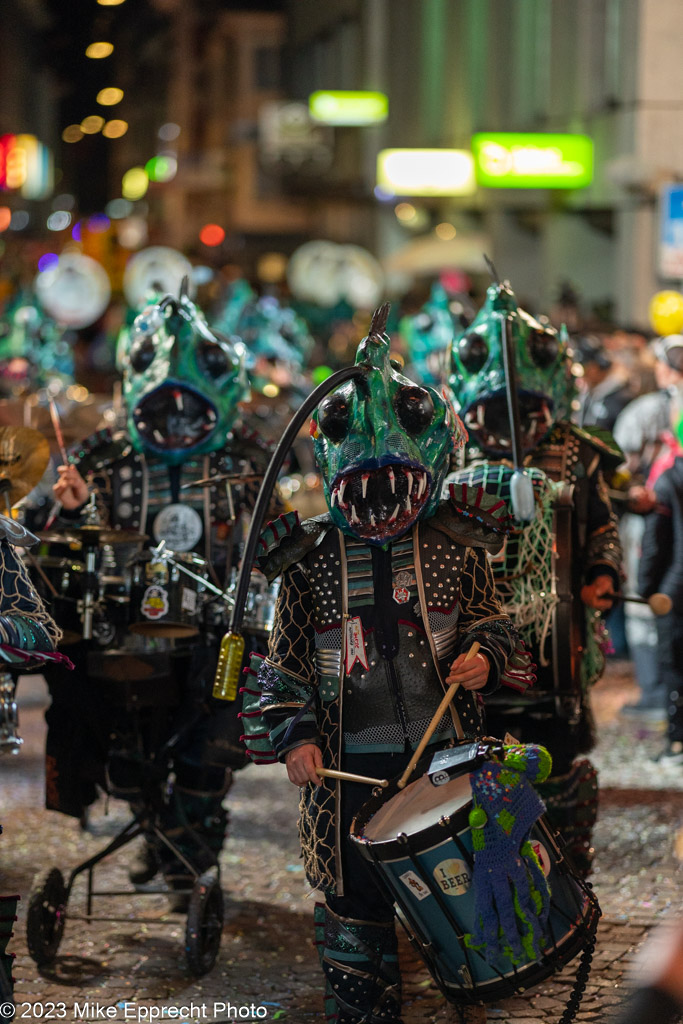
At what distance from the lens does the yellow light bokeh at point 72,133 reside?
61.9m

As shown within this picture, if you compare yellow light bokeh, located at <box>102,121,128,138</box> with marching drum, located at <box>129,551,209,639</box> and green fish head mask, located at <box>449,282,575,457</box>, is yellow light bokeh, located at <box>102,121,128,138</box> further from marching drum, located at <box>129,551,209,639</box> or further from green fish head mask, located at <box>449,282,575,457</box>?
marching drum, located at <box>129,551,209,639</box>

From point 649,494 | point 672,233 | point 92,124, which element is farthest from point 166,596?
point 92,124

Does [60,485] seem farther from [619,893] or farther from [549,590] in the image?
[619,893]

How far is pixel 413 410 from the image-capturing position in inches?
193

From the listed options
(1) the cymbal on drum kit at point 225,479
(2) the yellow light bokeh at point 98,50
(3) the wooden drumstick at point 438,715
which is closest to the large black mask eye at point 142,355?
(1) the cymbal on drum kit at point 225,479

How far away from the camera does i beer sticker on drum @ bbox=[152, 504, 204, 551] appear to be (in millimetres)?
6586

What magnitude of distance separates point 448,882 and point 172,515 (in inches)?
105

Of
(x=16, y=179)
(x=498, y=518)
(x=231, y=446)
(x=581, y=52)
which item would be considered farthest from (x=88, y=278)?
(x=16, y=179)

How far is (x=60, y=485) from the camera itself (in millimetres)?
6430

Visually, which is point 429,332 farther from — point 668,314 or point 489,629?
point 489,629

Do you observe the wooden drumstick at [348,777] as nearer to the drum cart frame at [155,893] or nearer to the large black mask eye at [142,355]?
the drum cart frame at [155,893]

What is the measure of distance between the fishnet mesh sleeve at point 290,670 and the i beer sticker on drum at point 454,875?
60 cm

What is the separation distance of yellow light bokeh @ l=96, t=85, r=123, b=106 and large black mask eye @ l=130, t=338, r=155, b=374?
5269 centimetres

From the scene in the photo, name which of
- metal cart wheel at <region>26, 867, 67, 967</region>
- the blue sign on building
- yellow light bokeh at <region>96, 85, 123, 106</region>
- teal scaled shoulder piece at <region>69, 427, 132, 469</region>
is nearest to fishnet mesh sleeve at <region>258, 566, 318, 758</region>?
metal cart wheel at <region>26, 867, 67, 967</region>
